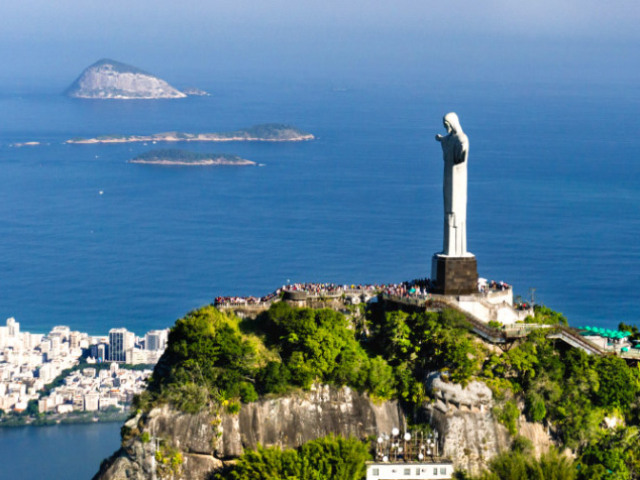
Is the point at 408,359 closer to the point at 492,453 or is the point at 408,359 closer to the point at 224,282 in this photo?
the point at 492,453

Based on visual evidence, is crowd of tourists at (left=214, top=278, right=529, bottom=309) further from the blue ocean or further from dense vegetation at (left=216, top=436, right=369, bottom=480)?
the blue ocean

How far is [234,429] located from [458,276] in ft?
37.8

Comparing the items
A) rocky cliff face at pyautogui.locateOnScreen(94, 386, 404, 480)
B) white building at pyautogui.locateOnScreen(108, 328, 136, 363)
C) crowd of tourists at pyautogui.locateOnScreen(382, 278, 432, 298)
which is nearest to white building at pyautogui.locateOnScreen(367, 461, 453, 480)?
rocky cliff face at pyautogui.locateOnScreen(94, 386, 404, 480)

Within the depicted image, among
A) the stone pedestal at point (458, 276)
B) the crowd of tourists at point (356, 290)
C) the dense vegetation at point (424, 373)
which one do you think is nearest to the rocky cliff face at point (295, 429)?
the dense vegetation at point (424, 373)

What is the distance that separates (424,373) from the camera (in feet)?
183

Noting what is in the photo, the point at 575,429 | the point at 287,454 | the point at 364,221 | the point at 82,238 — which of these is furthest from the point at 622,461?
the point at 82,238

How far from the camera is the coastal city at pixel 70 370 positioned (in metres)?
108

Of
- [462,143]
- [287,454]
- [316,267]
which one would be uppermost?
[316,267]

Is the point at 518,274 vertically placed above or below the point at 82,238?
below

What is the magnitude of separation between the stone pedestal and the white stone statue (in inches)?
14.4

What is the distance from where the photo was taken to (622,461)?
53.6 meters

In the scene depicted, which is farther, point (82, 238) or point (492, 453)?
point (82, 238)

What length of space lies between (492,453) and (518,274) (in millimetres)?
71581

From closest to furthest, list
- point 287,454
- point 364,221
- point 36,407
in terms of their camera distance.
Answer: point 287,454, point 36,407, point 364,221
